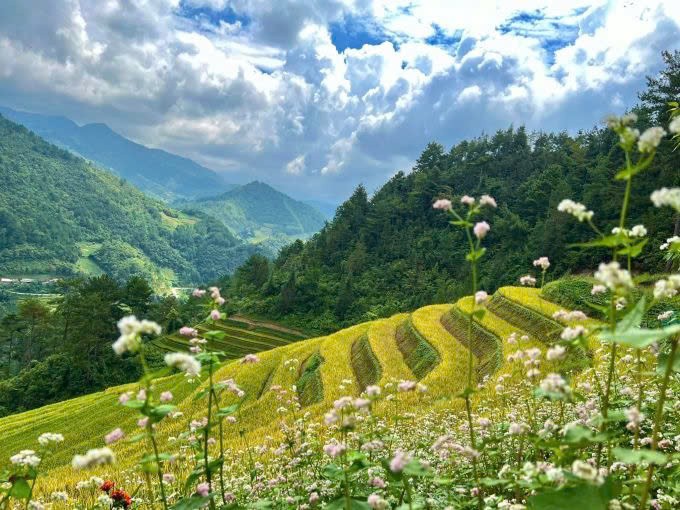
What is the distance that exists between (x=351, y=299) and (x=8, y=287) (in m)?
161

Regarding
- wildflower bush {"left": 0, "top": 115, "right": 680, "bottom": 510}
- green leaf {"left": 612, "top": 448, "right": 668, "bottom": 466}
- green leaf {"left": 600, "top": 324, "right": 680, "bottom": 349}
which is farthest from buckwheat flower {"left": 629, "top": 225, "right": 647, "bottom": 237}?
green leaf {"left": 612, "top": 448, "right": 668, "bottom": 466}

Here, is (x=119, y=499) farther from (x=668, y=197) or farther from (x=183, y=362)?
(x=668, y=197)

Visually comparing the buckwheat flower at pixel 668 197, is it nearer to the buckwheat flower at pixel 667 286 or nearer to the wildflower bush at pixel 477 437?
the wildflower bush at pixel 477 437

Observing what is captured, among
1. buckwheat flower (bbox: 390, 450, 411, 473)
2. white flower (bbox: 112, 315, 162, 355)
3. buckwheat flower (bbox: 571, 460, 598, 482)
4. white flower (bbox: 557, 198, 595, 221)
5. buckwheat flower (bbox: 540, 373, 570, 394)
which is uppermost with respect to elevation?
white flower (bbox: 557, 198, 595, 221)

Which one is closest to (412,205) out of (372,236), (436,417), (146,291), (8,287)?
(372,236)

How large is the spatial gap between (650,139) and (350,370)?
2419cm

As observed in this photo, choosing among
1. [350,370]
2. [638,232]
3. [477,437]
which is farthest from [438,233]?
[638,232]

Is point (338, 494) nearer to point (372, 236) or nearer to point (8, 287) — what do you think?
point (372, 236)

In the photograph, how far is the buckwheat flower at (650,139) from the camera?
99.7 inches

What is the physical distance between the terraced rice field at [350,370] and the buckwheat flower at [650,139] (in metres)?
12.6

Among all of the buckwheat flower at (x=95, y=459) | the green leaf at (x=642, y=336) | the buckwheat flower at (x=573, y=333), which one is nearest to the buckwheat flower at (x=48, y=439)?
the buckwheat flower at (x=95, y=459)

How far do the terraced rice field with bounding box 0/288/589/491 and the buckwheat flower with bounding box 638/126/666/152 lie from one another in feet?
41.5

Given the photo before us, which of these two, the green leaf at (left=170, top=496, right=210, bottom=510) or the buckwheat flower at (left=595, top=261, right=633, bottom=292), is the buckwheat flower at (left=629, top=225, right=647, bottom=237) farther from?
the green leaf at (left=170, top=496, right=210, bottom=510)

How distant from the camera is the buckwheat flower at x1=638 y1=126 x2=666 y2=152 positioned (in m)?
2.53
